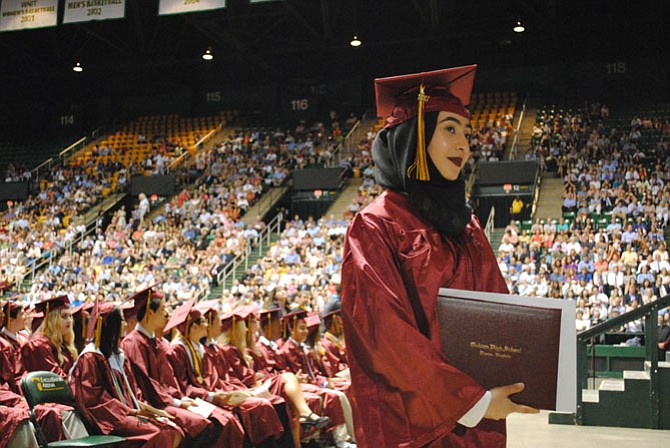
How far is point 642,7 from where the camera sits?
2397 centimetres

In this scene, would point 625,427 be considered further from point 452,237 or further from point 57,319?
point 452,237

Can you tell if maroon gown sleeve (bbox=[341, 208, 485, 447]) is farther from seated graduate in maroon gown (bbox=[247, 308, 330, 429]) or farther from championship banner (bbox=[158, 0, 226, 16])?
championship banner (bbox=[158, 0, 226, 16])

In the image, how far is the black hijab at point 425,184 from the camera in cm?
227

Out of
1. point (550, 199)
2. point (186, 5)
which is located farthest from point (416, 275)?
point (186, 5)

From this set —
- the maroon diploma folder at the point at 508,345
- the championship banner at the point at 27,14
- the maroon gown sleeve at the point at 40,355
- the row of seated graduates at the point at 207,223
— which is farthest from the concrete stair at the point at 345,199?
the maroon diploma folder at the point at 508,345

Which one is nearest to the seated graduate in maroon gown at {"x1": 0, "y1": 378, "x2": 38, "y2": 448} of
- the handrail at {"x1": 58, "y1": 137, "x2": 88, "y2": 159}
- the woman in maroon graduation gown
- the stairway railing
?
the woman in maroon graduation gown

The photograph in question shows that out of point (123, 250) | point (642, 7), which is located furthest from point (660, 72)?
point (123, 250)

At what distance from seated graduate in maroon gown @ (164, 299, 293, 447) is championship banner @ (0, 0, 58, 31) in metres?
18.6

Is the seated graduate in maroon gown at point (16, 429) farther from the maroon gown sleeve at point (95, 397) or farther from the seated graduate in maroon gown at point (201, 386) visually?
the seated graduate in maroon gown at point (201, 386)

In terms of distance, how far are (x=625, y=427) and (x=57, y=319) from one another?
553 centimetres

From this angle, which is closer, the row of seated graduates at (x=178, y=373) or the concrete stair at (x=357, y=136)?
the row of seated graduates at (x=178, y=373)

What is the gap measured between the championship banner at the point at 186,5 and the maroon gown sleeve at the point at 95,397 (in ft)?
55.3

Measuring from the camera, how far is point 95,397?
5.18 meters

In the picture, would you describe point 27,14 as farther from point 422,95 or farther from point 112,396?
point 422,95
